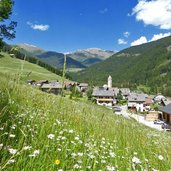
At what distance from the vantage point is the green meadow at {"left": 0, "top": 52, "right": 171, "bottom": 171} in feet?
8.90

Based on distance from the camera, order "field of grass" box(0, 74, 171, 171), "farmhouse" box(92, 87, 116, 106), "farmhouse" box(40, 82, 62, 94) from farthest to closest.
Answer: "farmhouse" box(92, 87, 116, 106) < "farmhouse" box(40, 82, 62, 94) < "field of grass" box(0, 74, 171, 171)

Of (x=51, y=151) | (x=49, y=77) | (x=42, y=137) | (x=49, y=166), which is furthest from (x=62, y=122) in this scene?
(x=49, y=77)

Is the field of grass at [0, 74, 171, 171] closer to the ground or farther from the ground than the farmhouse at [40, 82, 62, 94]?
closer to the ground

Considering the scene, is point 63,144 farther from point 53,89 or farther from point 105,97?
point 105,97

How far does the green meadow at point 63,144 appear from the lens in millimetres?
2713

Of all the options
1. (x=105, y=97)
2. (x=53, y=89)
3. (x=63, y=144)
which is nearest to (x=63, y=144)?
(x=63, y=144)

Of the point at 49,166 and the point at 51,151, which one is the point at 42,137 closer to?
the point at 51,151

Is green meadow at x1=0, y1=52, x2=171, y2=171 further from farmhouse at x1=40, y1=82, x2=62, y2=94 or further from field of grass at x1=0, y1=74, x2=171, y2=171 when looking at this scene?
farmhouse at x1=40, y1=82, x2=62, y2=94

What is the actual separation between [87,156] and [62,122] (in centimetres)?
132

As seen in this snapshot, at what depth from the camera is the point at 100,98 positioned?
147625 millimetres

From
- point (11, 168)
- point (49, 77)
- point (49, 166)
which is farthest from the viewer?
point (49, 77)

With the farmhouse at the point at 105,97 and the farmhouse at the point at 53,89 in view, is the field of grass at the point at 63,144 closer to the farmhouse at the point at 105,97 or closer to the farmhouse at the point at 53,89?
the farmhouse at the point at 53,89

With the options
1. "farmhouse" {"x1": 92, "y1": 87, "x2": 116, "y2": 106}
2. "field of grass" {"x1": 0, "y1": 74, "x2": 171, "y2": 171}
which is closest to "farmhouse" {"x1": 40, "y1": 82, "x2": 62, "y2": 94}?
"field of grass" {"x1": 0, "y1": 74, "x2": 171, "y2": 171}

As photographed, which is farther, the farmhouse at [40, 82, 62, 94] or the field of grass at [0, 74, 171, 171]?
the farmhouse at [40, 82, 62, 94]
